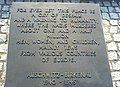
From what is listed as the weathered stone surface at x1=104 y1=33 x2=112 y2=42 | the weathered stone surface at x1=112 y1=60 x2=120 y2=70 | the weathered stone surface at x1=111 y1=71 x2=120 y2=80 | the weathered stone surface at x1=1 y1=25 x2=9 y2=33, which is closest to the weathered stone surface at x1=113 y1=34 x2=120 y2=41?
the weathered stone surface at x1=104 y1=33 x2=112 y2=42

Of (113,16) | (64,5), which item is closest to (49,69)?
(64,5)

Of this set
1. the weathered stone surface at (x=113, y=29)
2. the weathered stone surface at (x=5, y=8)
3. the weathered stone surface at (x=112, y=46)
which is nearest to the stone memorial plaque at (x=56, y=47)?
the weathered stone surface at (x=112, y=46)

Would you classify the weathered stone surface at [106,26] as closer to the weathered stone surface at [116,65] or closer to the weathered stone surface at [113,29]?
the weathered stone surface at [113,29]

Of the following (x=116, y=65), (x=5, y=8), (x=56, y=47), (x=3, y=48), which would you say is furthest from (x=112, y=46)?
(x=5, y=8)

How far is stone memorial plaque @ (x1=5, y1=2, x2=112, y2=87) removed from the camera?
355 centimetres

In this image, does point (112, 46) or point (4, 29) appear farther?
point (4, 29)

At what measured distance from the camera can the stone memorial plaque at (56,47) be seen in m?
3.55

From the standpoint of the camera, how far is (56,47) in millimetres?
3824

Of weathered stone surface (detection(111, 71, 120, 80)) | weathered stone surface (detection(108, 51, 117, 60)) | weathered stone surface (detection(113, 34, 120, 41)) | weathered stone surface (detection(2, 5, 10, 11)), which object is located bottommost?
weathered stone surface (detection(111, 71, 120, 80))

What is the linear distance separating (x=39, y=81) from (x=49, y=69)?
8.3 inches

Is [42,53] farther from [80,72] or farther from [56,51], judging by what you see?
[80,72]

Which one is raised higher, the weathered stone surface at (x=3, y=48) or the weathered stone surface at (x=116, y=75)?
the weathered stone surface at (x=3, y=48)

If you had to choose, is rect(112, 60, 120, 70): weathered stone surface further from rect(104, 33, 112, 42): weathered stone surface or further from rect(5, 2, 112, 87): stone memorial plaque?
rect(5, 2, 112, 87): stone memorial plaque

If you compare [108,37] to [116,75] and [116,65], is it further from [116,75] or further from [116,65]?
[116,75]
